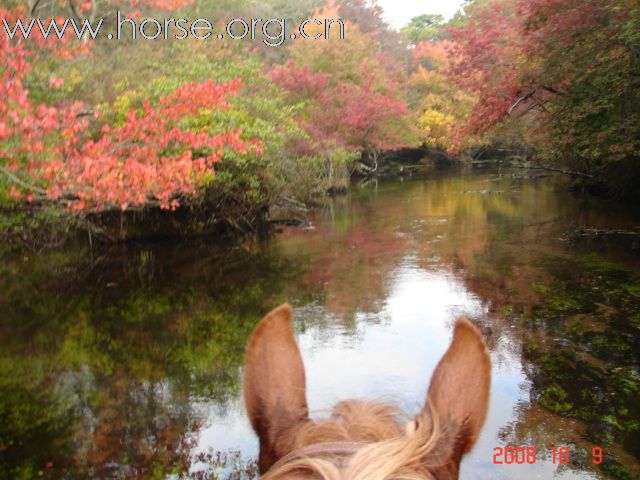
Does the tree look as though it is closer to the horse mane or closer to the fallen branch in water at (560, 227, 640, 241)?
the fallen branch in water at (560, 227, 640, 241)

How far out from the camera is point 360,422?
1034 mm

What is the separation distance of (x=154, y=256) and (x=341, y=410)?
13081mm

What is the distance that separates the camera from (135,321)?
8445 mm

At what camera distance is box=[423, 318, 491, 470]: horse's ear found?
3.50 feet

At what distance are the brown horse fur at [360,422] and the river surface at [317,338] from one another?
0.48 feet

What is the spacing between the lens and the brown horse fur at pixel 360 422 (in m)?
0.87

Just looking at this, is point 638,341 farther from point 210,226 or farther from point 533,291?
point 210,226

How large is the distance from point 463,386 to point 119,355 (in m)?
6.76

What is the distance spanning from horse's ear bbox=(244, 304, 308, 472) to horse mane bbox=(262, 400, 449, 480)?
0.08 metres

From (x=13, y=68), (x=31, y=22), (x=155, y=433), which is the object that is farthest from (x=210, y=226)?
(x=155, y=433)

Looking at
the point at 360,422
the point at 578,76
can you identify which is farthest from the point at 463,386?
the point at 578,76

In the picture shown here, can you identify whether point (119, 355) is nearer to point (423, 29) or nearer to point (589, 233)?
point (589, 233)
